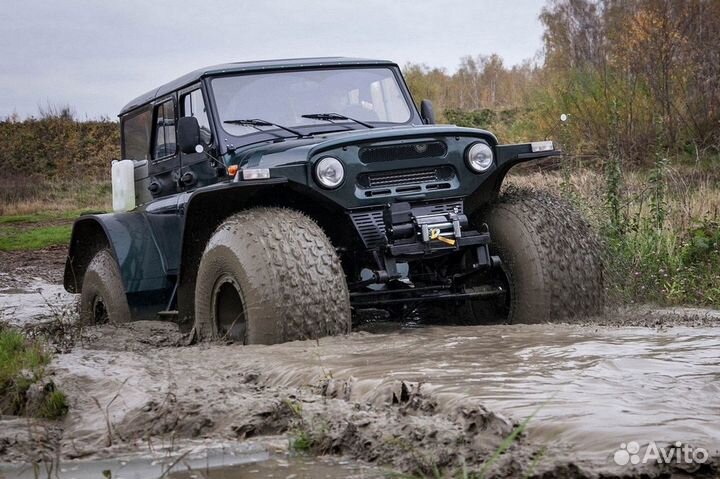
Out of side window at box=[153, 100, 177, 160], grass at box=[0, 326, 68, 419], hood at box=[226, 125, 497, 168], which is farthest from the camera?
side window at box=[153, 100, 177, 160]

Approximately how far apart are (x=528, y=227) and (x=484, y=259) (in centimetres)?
40

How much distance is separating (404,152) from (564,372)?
7.73 feet

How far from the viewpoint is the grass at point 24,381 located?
15.3 ft

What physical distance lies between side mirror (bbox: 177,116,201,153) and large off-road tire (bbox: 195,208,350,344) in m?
1.00

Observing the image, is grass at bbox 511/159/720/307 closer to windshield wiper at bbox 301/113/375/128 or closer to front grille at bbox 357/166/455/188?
front grille at bbox 357/166/455/188

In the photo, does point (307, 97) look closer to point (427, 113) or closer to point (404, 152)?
point (427, 113)

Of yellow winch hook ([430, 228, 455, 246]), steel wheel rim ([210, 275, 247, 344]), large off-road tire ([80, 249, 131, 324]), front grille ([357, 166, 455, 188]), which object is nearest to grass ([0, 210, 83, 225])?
large off-road tire ([80, 249, 131, 324])

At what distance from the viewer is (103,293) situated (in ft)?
26.9

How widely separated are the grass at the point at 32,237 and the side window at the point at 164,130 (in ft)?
38.7

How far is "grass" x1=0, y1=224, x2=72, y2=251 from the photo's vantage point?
1955 cm

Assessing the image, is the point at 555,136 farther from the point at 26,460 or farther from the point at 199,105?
the point at 26,460

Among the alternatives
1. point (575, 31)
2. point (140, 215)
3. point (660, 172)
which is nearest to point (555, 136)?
point (660, 172)

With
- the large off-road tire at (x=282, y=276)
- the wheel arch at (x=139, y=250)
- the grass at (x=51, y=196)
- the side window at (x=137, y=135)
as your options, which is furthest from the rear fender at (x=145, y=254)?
the grass at (x=51, y=196)

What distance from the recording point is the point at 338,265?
5863mm
